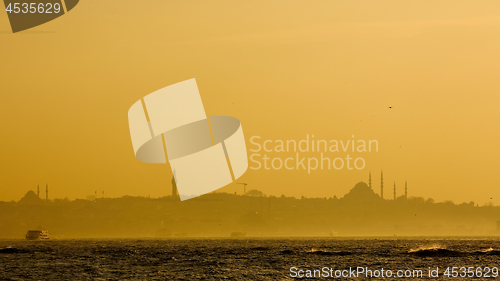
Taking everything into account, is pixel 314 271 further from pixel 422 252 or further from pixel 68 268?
pixel 422 252

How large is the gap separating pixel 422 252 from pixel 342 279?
80136 millimetres

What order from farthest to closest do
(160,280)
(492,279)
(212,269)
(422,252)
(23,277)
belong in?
(422,252) < (212,269) < (23,277) < (160,280) < (492,279)

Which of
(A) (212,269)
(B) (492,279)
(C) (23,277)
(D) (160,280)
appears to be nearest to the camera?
(B) (492,279)

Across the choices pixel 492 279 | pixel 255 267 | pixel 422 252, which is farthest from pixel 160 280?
pixel 422 252

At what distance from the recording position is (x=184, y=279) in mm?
89312

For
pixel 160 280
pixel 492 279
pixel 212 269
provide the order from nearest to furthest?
pixel 492 279 → pixel 160 280 → pixel 212 269

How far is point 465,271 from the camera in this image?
96.9 metres

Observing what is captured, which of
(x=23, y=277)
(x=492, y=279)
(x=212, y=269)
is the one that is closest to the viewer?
(x=492, y=279)

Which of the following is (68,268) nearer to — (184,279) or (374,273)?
(184,279)

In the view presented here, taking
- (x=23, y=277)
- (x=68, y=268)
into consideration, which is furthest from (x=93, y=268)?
(x=23, y=277)

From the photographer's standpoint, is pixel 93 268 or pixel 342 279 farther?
pixel 93 268

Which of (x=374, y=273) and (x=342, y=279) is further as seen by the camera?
(x=374, y=273)

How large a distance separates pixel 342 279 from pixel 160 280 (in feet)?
86.0

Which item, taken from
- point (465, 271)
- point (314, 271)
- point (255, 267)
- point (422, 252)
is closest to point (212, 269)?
point (255, 267)
